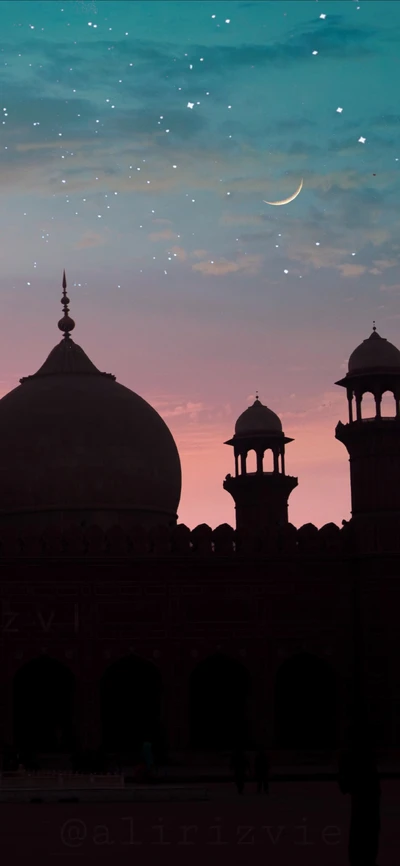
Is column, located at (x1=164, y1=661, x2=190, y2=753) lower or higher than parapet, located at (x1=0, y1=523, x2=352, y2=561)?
lower

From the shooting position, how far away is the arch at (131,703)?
29266 mm

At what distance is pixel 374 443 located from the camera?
31719 mm

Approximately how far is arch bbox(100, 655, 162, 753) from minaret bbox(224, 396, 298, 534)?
26.8 ft

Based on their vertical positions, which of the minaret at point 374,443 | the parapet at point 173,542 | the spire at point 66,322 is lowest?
the parapet at point 173,542

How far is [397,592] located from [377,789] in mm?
19827

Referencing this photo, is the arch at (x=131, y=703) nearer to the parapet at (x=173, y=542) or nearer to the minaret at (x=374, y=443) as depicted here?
the parapet at (x=173, y=542)

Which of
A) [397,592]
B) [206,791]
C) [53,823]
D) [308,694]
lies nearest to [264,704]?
[308,694]

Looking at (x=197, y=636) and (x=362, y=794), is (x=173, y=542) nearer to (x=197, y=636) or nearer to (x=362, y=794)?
(x=197, y=636)

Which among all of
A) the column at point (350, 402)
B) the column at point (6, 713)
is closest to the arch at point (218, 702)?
the column at point (6, 713)

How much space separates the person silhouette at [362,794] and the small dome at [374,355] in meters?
22.7

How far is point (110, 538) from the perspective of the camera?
29.3m

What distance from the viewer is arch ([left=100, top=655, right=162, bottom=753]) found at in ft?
96.0

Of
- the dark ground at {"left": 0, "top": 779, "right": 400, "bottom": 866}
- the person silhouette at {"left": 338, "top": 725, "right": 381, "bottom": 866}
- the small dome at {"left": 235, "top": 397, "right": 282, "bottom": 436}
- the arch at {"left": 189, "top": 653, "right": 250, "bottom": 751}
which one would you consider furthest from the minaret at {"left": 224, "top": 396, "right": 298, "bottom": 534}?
the person silhouette at {"left": 338, "top": 725, "right": 381, "bottom": 866}

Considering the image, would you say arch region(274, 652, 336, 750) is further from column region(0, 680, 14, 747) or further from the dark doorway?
column region(0, 680, 14, 747)
